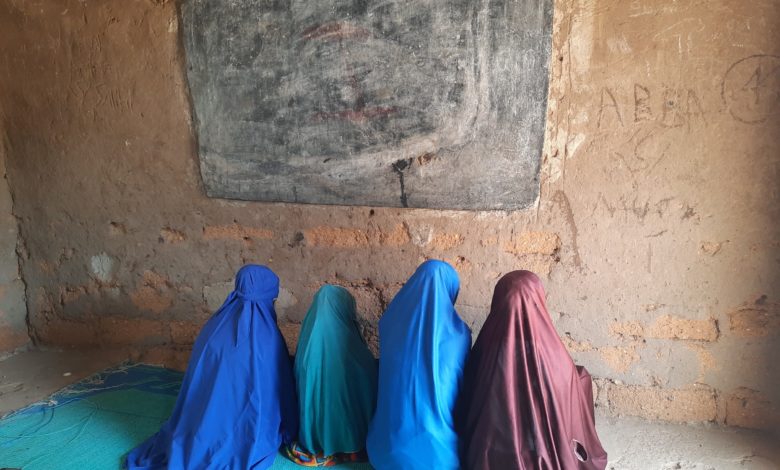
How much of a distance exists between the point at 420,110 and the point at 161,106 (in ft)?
5.69

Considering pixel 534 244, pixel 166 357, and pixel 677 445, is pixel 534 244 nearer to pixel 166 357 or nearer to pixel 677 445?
pixel 677 445

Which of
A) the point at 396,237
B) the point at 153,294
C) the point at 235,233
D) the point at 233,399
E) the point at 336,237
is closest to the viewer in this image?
the point at 233,399

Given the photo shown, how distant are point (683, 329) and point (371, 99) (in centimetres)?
209

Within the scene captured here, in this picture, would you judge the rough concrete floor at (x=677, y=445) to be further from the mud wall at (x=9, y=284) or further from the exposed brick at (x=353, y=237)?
the exposed brick at (x=353, y=237)

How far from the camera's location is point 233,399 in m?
2.47

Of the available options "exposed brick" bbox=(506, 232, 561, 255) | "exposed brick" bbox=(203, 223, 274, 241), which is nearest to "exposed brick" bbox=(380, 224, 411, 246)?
"exposed brick" bbox=(506, 232, 561, 255)

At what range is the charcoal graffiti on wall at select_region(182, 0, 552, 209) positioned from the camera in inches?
109

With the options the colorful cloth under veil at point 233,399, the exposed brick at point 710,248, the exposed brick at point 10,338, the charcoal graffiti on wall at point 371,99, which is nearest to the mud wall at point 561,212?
the exposed brick at point 710,248

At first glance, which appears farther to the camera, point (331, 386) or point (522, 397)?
point (331, 386)

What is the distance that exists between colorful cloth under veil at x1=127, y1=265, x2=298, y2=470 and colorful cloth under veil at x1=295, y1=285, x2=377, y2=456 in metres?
0.14

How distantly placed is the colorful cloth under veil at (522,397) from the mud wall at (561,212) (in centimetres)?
69

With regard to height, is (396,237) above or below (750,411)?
above

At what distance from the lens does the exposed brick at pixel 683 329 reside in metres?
2.71

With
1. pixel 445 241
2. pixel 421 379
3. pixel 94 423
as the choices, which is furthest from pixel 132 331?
pixel 421 379
